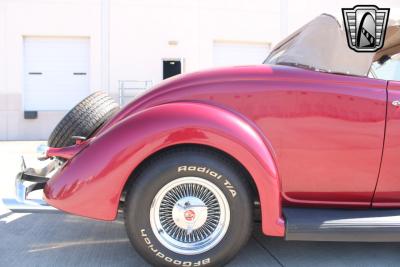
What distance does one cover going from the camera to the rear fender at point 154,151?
266 cm

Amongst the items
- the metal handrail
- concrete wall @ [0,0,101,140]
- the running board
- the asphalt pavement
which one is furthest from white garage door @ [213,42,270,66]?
the running board

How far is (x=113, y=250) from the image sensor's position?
3.29 m

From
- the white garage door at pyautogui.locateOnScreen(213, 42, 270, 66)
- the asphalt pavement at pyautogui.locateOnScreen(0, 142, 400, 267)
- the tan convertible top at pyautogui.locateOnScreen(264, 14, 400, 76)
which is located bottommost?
the asphalt pavement at pyautogui.locateOnScreen(0, 142, 400, 267)

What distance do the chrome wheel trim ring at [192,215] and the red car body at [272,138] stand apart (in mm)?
248

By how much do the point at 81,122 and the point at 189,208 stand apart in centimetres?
110

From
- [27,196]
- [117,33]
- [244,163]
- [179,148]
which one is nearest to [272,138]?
[244,163]

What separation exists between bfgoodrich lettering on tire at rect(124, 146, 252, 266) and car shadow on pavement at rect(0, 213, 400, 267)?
360 mm

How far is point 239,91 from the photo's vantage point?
2820 mm

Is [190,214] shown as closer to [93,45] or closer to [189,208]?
[189,208]

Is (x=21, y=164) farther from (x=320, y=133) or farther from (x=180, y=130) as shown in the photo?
(x=320, y=133)

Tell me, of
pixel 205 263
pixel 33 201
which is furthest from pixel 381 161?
pixel 33 201

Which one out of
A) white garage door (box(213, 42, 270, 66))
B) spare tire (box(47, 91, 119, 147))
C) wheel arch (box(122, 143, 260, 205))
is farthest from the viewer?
A: white garage door (box(213, 42, 270, 66))

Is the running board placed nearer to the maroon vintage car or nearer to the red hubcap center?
the maroon vintage car

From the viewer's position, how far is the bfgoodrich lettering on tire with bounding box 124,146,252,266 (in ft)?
8.77
